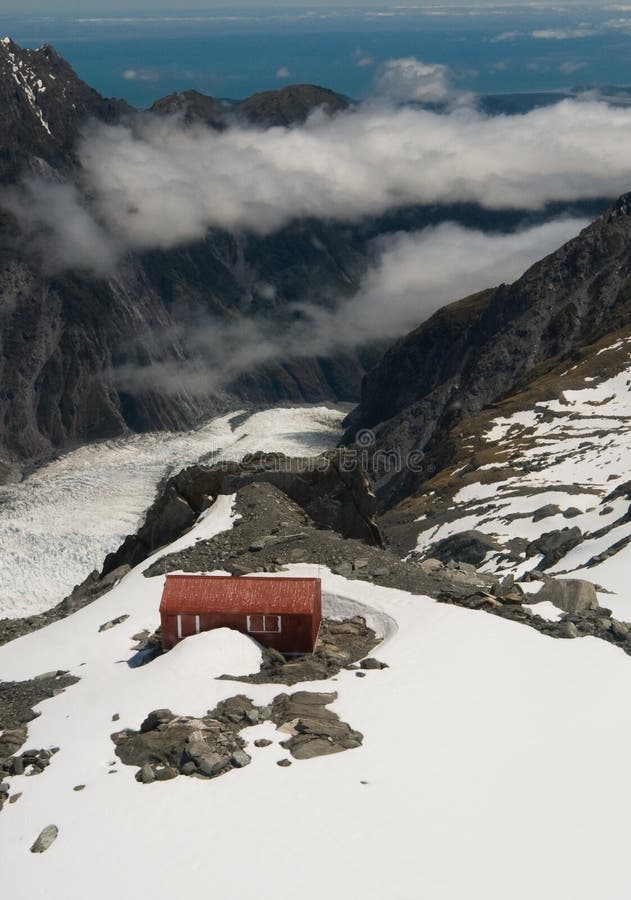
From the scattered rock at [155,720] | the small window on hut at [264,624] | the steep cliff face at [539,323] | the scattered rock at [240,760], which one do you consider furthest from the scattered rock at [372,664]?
the steep cliff face at [539,323]

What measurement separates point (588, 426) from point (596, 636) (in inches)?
3017

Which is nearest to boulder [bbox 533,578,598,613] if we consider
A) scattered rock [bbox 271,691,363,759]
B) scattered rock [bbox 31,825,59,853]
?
scattered rock [bbox 271,691,363,759]

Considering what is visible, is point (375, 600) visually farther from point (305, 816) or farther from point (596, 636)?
point (305, 816)

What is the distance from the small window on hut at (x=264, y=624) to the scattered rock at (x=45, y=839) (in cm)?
1377

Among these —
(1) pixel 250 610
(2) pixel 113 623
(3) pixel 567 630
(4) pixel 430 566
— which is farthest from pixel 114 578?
(3) pixel 567 630

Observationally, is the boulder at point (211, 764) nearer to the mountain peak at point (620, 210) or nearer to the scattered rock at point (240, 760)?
the scattered rock at point (240, 760)

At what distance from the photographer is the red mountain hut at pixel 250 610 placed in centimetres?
3906

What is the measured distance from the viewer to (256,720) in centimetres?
3162

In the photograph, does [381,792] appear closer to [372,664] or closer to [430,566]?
[372,664]

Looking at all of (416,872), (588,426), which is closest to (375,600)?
(416,872)

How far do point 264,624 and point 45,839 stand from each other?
14494 millimetres

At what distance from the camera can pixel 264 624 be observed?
39219 millimetres

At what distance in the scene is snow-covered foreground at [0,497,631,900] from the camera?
24.1 meters

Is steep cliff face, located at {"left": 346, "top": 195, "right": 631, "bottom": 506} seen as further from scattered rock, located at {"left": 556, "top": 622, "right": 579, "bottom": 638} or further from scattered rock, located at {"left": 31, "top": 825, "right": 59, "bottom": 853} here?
scattered rock, located at {"left": 31, "top": 825, "right": 59, "bottom": 853}
